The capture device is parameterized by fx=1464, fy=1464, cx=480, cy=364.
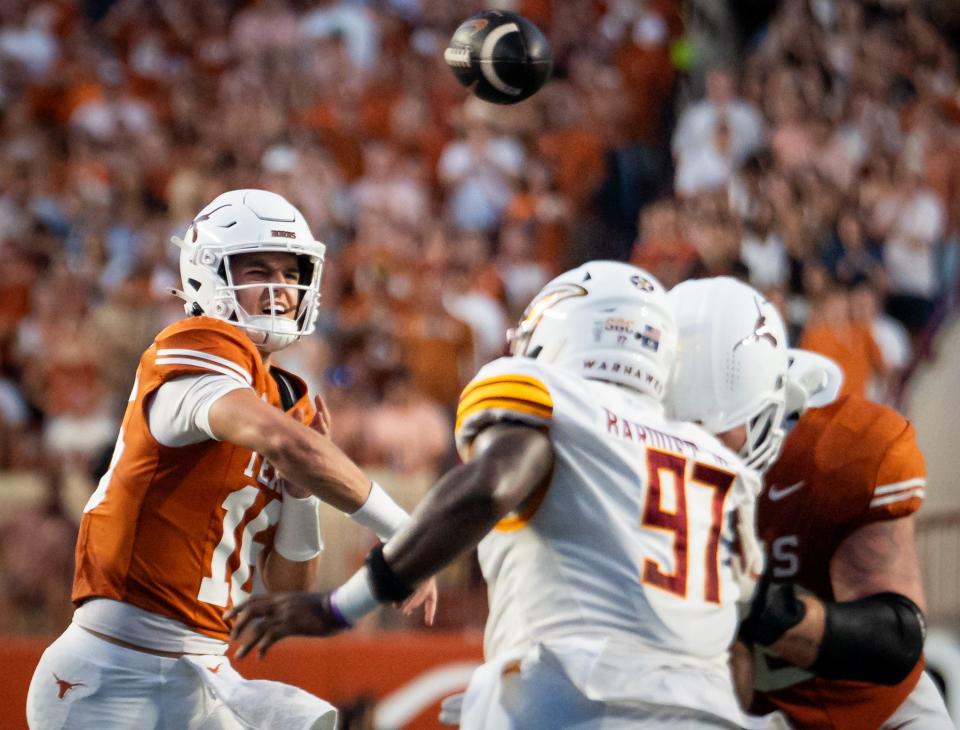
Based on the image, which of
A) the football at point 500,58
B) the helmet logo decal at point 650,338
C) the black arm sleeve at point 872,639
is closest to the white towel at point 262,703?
the black arm sleeve at point 872,639

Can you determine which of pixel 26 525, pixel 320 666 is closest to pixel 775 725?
pixel 320 666

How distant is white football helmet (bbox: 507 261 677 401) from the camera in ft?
10.8

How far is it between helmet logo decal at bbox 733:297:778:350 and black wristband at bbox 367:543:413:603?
112 cm

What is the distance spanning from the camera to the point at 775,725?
3770 mm

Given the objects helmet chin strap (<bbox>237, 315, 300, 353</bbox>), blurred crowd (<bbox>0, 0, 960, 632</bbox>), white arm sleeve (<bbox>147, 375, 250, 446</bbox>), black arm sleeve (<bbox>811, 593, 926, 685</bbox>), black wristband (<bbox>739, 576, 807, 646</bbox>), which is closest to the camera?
black wristband (<bbox>739, 576, 807, 646</bbox>)

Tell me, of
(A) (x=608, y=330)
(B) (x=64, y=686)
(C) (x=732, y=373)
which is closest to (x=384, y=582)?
(A) (x=608, y=330)

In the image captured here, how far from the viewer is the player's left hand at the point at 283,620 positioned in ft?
10.1

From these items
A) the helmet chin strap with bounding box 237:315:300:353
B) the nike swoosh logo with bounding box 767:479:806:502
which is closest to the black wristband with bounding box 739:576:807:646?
the nike swoosh logo with bounding box 767:479:806:502

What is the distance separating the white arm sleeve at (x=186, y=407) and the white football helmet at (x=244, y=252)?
489 millimetres

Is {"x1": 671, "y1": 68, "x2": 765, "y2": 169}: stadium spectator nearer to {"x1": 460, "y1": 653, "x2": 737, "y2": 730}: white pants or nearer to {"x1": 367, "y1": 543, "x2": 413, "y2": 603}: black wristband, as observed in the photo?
{"x1": 460, "y1": 653, "x2": 737, "y2": 730}: white pants

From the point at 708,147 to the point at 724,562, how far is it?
25.8ft

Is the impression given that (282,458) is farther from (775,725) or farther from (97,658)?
(775,725)

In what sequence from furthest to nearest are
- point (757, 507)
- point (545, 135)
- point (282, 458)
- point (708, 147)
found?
1. point (545, 135)
2. point (708, 147)
3. point (757, 507)
4. point (282, 458)

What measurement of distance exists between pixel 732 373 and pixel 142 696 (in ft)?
5.86
